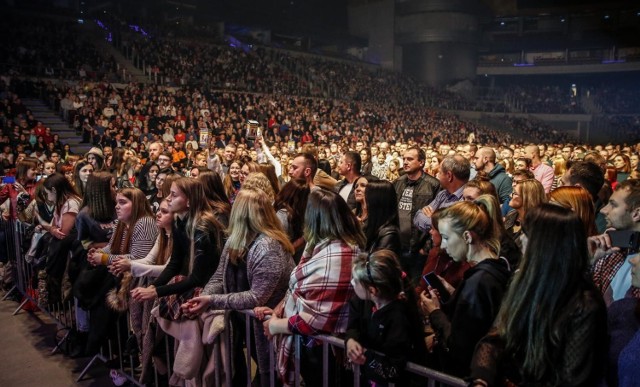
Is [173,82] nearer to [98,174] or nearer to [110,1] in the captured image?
[110,1]

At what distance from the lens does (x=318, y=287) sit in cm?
266

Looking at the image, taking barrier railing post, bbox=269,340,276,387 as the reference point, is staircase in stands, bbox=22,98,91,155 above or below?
above

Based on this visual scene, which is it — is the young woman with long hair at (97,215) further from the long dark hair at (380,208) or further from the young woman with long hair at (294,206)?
the long dark hair at (380,208)

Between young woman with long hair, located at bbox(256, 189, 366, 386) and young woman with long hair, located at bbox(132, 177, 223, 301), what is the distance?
24.8 inches

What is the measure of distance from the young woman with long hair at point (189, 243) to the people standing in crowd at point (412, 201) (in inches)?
73.2

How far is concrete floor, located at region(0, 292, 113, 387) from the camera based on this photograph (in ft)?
13.9

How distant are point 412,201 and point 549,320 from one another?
10.3 ft

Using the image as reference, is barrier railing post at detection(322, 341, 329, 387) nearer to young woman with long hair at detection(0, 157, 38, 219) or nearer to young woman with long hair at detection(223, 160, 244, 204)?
young woman with long hair at detection(223, 160, 244, 204)

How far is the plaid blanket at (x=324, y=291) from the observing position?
264cm

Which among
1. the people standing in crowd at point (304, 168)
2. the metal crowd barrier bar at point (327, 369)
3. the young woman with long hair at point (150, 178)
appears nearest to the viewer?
the metal crowd barrier bar at point (327, 369)

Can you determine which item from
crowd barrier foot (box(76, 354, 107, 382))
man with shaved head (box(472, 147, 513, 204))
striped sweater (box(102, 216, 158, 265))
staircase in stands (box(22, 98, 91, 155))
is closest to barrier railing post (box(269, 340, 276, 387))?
striped sweater (box(102, 216, 158, 265))

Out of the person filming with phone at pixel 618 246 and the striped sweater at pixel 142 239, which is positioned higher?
the person filming with phone at pixel 618 246

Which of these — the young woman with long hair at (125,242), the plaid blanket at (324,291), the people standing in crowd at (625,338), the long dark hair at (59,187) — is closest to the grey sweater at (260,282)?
the plaid blanket at (324,291)

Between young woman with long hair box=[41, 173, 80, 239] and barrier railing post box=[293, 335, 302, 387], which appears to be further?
young woman with long hair box=[41, 173, 80, 239]
